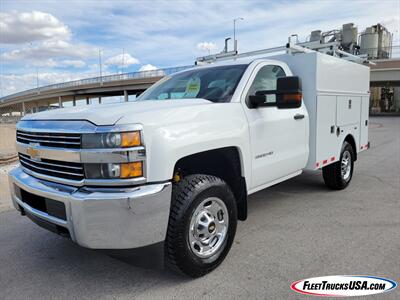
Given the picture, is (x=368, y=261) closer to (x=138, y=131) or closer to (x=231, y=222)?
(x=231, y=222)

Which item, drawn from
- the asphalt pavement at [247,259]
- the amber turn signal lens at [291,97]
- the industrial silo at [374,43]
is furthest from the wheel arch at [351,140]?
the industrial silo at [374,43]

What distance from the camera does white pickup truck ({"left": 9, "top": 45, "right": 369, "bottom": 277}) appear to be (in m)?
2.44

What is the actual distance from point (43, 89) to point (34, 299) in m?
88.9

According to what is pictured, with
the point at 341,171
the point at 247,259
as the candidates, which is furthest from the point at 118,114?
the point at 341,171

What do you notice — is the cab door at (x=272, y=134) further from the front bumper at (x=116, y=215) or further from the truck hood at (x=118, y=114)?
the front bumper at (x=116, y=215)

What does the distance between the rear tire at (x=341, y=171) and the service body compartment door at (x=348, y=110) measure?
429mm

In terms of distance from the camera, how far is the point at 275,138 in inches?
153

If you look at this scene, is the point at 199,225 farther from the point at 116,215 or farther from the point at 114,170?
the point at 114,170

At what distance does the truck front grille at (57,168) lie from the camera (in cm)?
256

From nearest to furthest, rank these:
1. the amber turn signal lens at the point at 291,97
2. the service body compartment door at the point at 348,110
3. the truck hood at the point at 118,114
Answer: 1. the truck hood at the point at 118,114
2. the amber turn signal lens at the point at 291,97
3. the service body compartment door at the point at 348,110

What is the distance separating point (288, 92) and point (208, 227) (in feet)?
5.05

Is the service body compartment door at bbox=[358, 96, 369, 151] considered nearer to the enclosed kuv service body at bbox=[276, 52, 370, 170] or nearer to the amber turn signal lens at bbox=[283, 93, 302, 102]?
the enclosed kuv service body at bbox=[276, 52, 370, 170]

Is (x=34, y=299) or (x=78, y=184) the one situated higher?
(x=78, y=184)

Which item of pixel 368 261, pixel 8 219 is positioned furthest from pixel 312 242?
pixel 8 219
